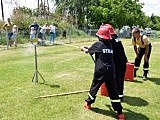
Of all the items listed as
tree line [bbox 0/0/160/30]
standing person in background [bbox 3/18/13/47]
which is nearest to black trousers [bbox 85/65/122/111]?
standing person in background [bbox 3/18/13/47]

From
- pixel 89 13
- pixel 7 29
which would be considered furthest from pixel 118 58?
pixel 89 13

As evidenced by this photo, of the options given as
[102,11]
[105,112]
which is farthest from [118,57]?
[102,11]

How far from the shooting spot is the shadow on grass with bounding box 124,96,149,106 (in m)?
6.18

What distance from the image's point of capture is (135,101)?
6.37 metres

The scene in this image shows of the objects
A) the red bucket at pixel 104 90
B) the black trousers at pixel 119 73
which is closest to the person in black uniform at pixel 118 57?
the black trousers at pixel 119 73

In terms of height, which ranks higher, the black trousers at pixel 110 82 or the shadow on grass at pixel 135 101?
the black trousers at pixel 110 82

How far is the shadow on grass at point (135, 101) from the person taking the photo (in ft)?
20.3

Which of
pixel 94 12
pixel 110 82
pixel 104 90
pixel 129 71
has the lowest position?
pixel 104 90

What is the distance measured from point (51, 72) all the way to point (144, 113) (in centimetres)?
459

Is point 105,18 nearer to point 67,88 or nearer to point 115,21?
point 115,21

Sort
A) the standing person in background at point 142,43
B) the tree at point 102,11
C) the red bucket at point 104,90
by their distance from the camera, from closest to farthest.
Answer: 1. the red bucket at point 104,90
2. the standing person in background at point 142,43
3. the tree at point 102,11

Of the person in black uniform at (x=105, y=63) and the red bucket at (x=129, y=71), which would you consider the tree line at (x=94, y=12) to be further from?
the person in black uniform at (x=105, y=63)

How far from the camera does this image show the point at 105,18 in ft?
123

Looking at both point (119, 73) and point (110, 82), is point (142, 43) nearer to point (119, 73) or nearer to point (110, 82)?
point (119, 73)
